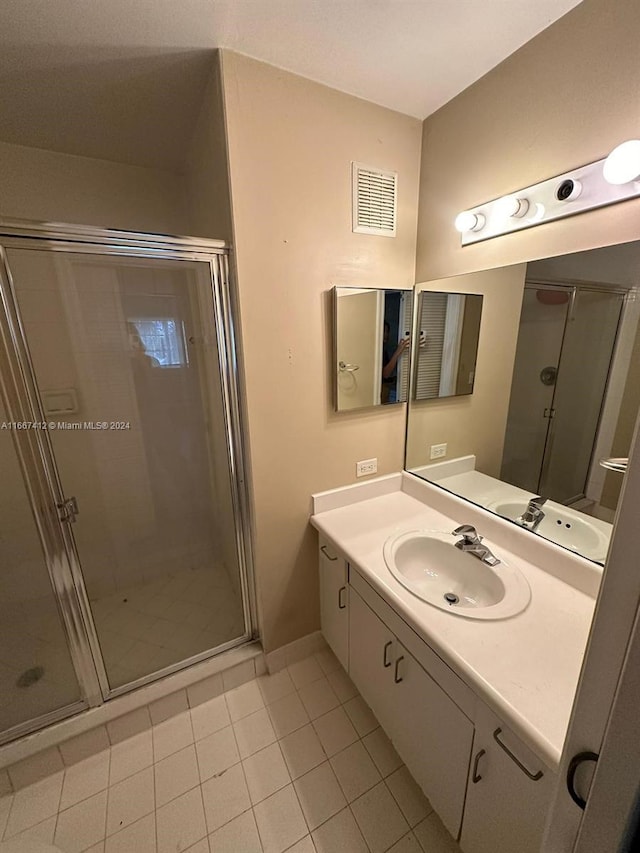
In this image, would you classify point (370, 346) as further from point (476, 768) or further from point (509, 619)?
point (476, 768)

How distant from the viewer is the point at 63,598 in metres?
1.38

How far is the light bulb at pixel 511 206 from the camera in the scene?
3.60 feet

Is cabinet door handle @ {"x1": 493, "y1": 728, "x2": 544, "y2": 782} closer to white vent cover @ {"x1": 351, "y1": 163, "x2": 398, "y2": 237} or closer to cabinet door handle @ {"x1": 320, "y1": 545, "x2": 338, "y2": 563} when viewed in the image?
cabinet door handle @ {"x1": 320, "y1": 545, "x2": 338, "y2": 563}

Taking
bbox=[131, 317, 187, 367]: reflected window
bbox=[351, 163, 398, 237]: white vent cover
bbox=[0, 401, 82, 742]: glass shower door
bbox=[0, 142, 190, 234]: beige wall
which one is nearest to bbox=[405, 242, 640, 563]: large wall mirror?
bbox=[351, 163, 398, 237]: white vent cover

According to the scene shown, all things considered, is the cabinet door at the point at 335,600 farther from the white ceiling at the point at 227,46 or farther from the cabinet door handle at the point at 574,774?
the white ceiling at the point at 227,46

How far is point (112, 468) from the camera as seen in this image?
196 cm

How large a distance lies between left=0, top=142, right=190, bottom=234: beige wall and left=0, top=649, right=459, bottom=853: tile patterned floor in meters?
2.27

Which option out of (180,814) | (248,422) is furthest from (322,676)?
(248,422)

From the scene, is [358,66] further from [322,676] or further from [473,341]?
[322,676]

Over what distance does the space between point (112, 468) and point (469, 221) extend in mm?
2191

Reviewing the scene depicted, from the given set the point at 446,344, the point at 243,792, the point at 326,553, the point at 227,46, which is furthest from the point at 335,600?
the point at 227,46

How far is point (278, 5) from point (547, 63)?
81cm

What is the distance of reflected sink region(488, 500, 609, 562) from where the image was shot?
1053 mm

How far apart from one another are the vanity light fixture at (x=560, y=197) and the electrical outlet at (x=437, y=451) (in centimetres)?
88
